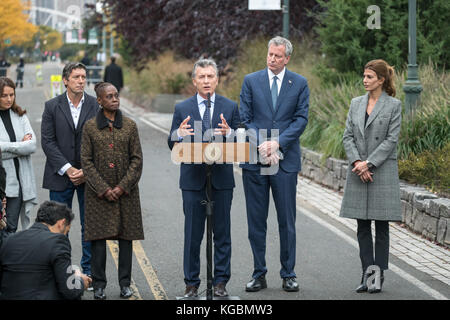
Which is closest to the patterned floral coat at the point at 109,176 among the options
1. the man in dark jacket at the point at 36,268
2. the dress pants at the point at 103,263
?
the dress pants at the point at 103,263

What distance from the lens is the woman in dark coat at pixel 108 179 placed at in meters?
6.95

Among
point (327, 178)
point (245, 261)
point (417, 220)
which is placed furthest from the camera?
point (327, 178)

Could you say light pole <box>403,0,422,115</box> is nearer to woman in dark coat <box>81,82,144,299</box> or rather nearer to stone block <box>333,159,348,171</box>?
stone block <box>333,159,348,171</box>

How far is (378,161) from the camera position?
7.33m

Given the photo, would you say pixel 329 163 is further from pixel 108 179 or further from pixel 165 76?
pixel 165 76

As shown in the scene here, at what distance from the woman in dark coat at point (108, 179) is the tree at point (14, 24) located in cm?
4288

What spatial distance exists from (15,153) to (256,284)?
2.48 meters

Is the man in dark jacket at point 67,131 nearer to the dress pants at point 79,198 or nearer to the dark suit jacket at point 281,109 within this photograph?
the dress pants at point 79,198

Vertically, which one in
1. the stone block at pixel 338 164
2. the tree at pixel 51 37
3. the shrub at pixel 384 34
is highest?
the tree at pixel 51 37

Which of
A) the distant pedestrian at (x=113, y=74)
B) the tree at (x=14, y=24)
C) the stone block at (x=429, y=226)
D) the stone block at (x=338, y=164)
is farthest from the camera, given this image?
the tree at (x=14, y=24)

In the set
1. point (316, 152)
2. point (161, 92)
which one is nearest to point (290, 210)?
point (316, 152)

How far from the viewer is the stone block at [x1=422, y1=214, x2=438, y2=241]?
30.5ft

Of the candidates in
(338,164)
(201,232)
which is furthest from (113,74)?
(201,232)

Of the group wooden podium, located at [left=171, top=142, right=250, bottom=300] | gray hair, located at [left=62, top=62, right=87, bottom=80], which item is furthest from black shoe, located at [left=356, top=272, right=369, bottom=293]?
gray hair, located at [left=62, top=62, right=87, bottom=80]
